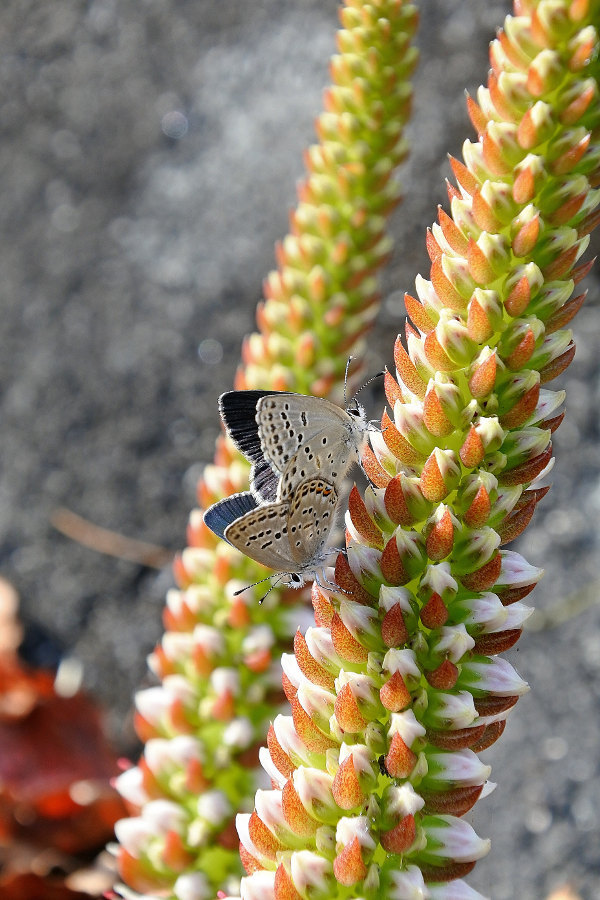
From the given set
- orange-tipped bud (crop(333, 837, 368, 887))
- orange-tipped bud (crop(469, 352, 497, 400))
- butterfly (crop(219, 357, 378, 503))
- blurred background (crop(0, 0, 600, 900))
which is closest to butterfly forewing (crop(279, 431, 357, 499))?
butterfly (crop(219, 357, 378, 503))

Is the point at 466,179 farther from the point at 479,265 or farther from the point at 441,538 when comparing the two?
the point at 441,538

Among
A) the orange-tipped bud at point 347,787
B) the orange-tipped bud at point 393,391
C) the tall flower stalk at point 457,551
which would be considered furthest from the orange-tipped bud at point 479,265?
the orange-tipped bud at point 347,787

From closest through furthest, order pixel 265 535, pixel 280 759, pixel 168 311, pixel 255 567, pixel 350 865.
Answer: pixel 350 865
pixel 280 759
pixel 265 535
pixel 255 567
pixel 168 311

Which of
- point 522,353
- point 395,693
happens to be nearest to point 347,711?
point 395,693

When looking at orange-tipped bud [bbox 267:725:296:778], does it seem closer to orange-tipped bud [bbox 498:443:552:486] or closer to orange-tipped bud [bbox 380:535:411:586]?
orange-tipped bud [bbox 380:535:411:586]

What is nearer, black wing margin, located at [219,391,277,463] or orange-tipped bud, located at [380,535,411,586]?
orange-tipped bud, located at [380,535,411,586]

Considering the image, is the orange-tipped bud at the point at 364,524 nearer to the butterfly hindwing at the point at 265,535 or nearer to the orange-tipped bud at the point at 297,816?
the butterfly hindwing at the point at 265,535

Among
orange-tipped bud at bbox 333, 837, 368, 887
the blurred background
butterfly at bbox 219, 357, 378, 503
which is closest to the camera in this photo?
orange-tipped bud at bbox 333, 837, 368, 887

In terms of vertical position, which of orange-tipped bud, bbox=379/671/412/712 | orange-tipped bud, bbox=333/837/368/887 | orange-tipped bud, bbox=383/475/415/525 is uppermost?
orange-tipped bud, bbox=383/475/415/525

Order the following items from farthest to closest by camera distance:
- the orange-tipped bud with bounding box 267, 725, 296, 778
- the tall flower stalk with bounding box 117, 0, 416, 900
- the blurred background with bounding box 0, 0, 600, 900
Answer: the blurred background with bounding box 0, 0, 600, 900
the tall flower stalk with bounding box 117, 0, 416, 900
the orange-tipped bud with bounding box 267, 725, 296, 778
